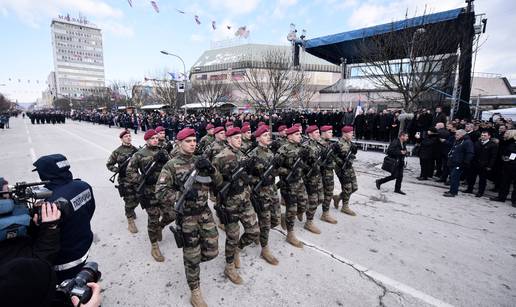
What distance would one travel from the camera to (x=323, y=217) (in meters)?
5.39

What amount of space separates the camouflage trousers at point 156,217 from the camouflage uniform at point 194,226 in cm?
80

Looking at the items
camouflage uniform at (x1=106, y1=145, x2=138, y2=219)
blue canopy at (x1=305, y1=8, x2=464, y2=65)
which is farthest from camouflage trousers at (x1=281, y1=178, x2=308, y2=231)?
blue canopy at (x1=305, y1=8, x2=464, y2=65)

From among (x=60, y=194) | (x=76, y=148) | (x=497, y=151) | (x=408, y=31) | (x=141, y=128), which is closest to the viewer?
(x=60, y=194)

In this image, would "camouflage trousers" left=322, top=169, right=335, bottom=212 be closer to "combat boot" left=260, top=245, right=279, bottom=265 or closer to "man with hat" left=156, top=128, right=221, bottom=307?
"combat boot" left=260, top=245, right=279, bottom=265

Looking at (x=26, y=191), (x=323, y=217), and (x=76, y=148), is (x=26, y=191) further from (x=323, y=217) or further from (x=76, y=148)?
(x=76, y=148)

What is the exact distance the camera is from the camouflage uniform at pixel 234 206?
11.2 feet

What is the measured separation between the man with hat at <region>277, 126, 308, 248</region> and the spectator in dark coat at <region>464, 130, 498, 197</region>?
5375 mm

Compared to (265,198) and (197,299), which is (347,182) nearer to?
(265,198)

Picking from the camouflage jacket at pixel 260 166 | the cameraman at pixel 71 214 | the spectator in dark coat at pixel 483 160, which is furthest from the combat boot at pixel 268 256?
the spectator in dark coat at pixel 483 160

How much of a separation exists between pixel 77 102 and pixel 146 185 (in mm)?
94498

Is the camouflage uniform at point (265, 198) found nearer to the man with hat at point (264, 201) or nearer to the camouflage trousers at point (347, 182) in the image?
the man with hat at point (264, 201)

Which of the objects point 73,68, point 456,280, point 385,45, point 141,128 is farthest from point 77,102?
point 456,280

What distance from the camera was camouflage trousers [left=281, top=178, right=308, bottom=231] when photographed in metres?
4.38

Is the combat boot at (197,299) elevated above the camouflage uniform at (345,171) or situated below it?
below
